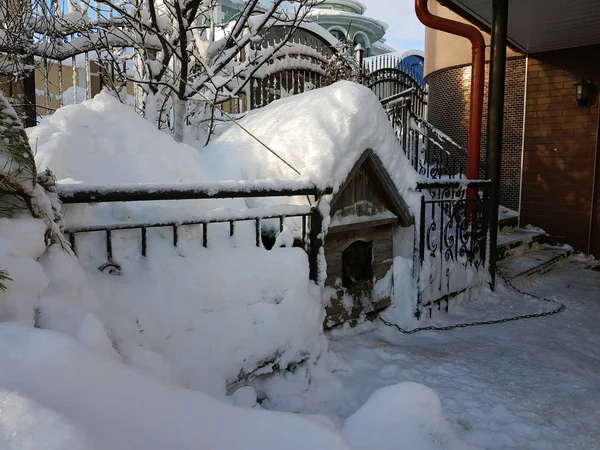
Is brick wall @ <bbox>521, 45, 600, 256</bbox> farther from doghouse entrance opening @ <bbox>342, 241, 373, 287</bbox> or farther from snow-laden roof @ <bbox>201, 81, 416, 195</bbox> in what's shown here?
doghouse entrance opening @ <bbox>342, 241, 373, 287</bbox>

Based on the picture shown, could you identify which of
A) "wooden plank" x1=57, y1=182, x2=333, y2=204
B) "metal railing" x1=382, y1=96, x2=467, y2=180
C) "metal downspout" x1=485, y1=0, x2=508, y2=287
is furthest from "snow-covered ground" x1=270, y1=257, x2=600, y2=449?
"metal railing" x1=382, y1=96, x2=467, y2=180

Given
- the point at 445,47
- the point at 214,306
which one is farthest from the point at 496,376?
the point at 445,47

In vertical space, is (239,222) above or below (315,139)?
below

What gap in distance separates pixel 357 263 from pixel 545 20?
5654 mm

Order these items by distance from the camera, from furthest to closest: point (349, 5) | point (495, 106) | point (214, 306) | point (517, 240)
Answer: point (349, 5) < point (517, 240) < point (495, 106) < point (214, 306)

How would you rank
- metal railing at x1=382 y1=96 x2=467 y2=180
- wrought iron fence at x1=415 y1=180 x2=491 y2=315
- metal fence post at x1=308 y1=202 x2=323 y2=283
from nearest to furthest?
metal fence post at x1=308 y1=202 x2=323 y2=283
wrought iron fence at x1=415 y1=180 x2=491 y2=315
metal railing at x1=382 y1=96 x2=467 y2=180

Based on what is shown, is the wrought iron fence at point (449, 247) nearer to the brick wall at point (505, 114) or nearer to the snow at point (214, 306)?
the snow at point (214, 306)

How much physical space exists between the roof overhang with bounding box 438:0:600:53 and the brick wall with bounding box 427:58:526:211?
0.75 meters

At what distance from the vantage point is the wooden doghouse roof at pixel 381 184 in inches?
136

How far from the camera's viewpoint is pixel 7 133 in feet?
5.34

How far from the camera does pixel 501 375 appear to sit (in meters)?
3.27

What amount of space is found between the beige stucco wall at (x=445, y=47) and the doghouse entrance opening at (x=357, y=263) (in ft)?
22.5

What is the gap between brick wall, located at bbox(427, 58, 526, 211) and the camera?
8.73 m

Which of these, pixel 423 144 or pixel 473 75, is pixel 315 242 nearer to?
pixel 473 75
